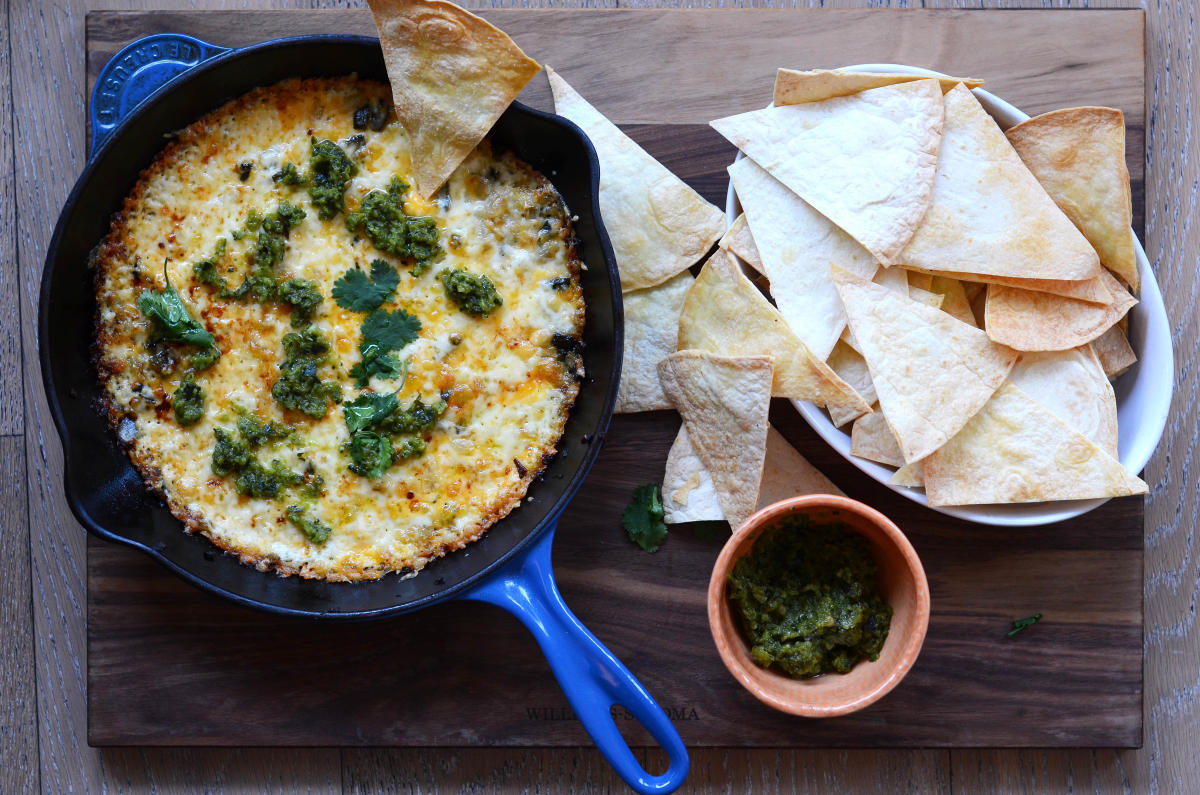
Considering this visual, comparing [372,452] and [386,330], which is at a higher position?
[386,330]

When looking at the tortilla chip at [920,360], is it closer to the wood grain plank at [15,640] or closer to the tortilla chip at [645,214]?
the tortilla chip at [645,214]

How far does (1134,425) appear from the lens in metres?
2.46

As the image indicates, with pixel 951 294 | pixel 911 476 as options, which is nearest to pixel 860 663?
pixel 911 476

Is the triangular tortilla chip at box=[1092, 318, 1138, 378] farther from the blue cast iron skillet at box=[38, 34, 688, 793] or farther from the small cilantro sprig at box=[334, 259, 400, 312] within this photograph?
the small cilantro sprig at box=[334, 259, 400, 312]

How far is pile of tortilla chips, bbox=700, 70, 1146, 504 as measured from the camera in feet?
7.57

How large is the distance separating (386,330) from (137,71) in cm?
94

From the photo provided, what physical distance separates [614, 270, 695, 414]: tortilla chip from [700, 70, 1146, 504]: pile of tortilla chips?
105 millimetres

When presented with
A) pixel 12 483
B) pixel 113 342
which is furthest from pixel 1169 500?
pixel 12 483

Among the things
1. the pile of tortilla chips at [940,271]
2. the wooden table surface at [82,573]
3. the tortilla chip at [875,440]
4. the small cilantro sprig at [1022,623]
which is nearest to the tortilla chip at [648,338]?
the pile of tortilla chips at [940,271]

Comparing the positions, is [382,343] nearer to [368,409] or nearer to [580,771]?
[368,409]

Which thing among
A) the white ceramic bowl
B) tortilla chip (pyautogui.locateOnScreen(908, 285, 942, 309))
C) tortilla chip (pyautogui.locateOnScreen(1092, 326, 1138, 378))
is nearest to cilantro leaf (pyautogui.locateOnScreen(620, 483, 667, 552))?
the white ceramic bowl

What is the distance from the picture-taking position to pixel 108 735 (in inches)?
103

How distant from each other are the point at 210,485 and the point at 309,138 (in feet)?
2.89

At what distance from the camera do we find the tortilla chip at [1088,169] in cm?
232
